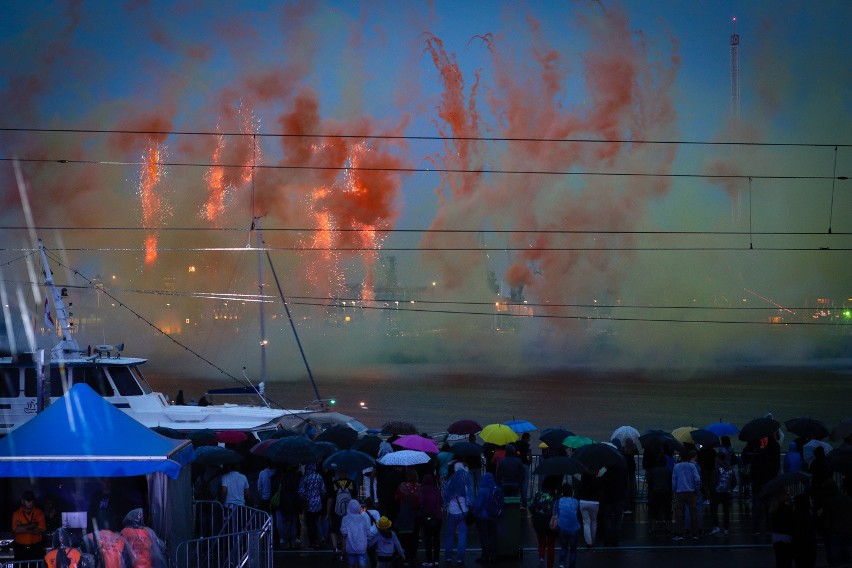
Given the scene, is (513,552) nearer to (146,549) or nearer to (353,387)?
(146,549)

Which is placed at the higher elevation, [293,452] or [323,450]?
[293,452]

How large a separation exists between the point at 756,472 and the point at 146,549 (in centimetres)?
1241

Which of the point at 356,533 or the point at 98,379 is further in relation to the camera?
the point at 98,379

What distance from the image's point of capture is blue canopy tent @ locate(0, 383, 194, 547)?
1280 centimetres

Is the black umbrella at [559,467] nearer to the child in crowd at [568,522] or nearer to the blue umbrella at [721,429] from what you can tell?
the child in crowd at [568,522]

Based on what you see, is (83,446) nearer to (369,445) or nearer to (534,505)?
(534,505)

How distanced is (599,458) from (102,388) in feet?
58.5

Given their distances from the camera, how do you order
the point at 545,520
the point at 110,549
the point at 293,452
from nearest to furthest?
the point at 110,549
the point at 545,520
the point at 293,452

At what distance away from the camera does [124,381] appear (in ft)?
99.0

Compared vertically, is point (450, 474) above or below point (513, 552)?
above

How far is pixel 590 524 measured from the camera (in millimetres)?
17172

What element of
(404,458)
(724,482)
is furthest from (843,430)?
(404,458)

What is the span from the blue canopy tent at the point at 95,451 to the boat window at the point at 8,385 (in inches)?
654

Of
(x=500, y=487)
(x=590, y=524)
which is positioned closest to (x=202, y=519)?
(x=500, y=487)
